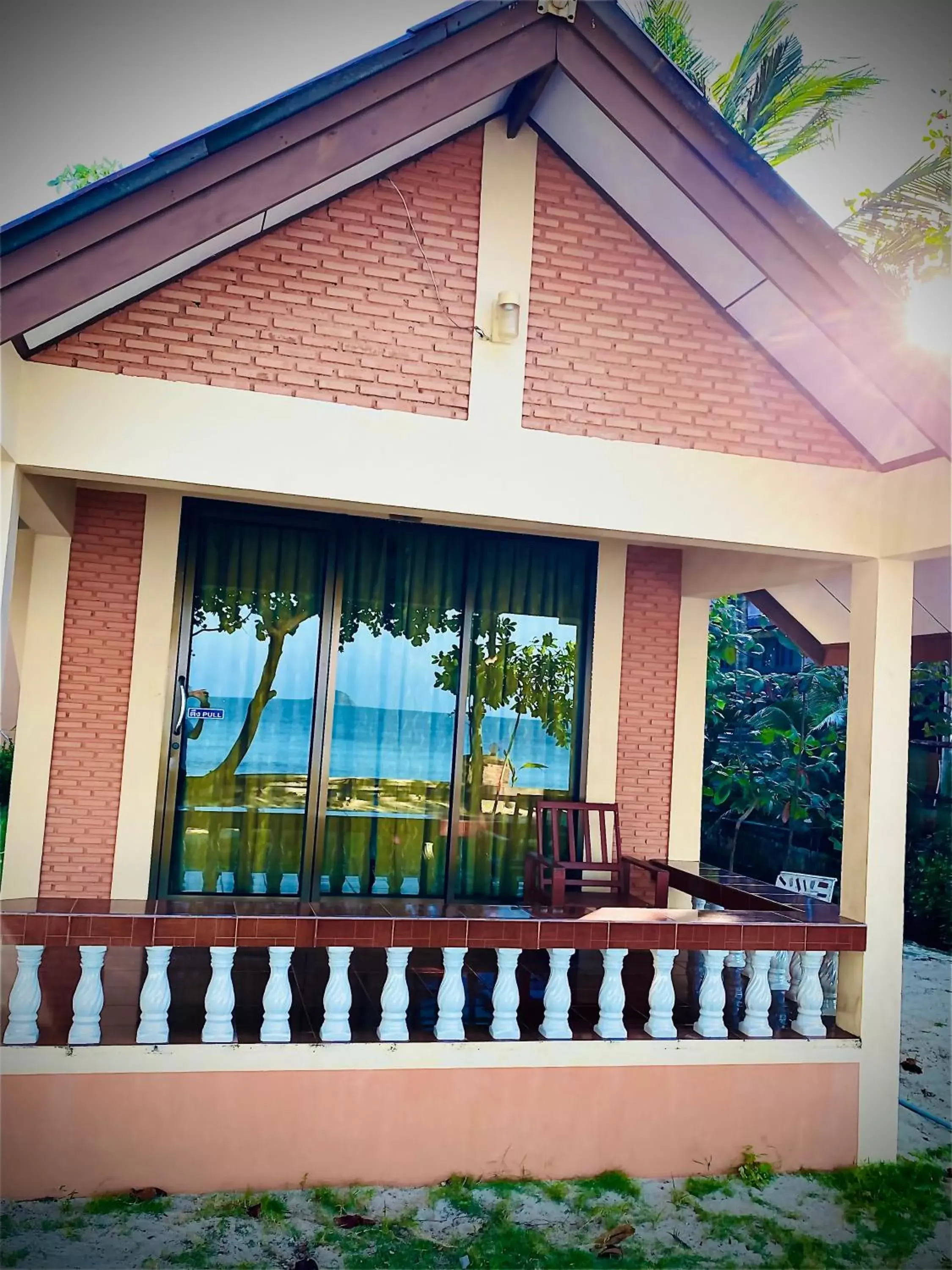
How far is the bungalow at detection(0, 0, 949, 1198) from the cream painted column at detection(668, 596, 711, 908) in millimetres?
888

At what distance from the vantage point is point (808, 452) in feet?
18.4

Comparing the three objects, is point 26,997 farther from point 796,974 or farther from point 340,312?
point 796,974

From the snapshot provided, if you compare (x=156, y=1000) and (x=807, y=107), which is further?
(x=807, y=107)

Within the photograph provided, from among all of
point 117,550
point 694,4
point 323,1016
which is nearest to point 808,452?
point 323,1016

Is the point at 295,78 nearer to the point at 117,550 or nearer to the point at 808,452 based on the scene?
the point at 117,550

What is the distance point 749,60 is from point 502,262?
1439 centimetres

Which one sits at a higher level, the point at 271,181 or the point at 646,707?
the point at 271,181

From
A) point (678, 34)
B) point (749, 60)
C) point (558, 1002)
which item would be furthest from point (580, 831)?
point (678, 34)

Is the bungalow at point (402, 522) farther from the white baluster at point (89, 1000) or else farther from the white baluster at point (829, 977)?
the white baluster at point (829, 977)

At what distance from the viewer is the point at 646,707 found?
25.4 ft

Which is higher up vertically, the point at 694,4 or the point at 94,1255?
the point at 694,4

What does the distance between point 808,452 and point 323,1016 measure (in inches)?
160

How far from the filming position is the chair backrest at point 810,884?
8617 millimetres

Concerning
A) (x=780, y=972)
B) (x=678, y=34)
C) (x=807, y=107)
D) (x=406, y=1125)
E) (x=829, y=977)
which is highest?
(x=678, y=34)
